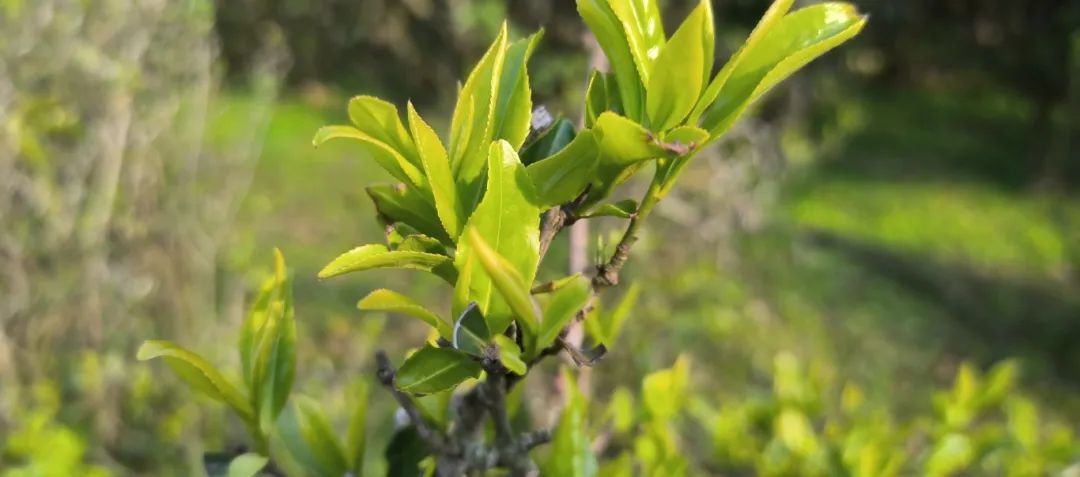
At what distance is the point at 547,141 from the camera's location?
0.66 meters

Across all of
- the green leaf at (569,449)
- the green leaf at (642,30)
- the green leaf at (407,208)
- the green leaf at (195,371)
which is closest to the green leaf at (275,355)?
the green leaf at (195,371)

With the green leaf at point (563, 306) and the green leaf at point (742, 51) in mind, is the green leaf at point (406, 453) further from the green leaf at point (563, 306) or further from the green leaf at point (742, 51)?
the green leaf at point (742, 51)

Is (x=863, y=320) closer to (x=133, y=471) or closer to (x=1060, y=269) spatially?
(x=1060, y=269)

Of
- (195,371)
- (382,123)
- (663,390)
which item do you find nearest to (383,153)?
(382,123)

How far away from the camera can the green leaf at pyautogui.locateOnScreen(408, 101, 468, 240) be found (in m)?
0.57

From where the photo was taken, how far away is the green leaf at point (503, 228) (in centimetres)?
56

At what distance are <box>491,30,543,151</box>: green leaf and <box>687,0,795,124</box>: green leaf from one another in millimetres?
115

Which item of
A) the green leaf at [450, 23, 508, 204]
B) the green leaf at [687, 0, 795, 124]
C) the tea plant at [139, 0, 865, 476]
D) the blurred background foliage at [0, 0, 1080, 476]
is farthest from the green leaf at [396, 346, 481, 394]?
the blurred background foliage at [0, 0, 1080, 476]

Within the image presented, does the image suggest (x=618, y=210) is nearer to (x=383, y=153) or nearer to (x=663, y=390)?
(x=383, y=153)

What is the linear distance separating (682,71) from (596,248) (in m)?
0.23

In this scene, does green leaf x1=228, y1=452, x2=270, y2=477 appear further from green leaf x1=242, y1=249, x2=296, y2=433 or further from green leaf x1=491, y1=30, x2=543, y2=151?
green leaf x1=491, y1=30, x2=543, y2=151

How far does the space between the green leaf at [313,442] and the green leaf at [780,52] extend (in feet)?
1.54

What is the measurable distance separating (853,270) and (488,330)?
4.55 m

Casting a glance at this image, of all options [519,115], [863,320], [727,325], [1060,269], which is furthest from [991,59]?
[519,115]
